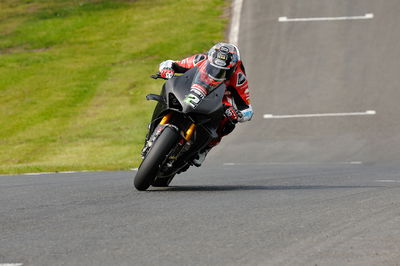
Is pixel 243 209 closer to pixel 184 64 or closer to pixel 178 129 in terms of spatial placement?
pixel 178 129

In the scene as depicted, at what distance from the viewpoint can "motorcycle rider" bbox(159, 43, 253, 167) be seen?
1128cm

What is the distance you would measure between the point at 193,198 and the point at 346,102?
59.4 feet

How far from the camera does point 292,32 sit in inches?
1314

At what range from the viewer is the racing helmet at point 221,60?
11352 mm

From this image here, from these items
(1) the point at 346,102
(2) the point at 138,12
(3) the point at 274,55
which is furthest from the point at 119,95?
(2) the point at 138,12

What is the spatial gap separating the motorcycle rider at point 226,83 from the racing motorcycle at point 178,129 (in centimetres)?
6

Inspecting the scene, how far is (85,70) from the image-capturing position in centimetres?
3347

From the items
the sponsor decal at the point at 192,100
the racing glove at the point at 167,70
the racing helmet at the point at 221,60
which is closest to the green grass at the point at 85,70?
the racing glove at the point at 167,70

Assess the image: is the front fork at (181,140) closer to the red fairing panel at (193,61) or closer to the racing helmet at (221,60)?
the racing helmet at (221,60)

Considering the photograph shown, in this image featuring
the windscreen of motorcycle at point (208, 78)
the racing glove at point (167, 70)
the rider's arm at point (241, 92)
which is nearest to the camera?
the windscreen of motorcycle at point (208, 78)

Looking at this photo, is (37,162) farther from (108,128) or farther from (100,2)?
(100,2)

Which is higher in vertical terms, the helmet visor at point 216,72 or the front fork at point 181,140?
the helmet visor at point 216,72

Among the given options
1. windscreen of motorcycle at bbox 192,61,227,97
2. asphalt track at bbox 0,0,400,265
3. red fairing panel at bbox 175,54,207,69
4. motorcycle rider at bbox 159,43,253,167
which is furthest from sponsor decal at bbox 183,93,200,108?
asphalt track at bbox 0,0,400,265

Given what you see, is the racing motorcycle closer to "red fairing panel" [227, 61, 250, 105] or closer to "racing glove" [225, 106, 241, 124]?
"racing glove" [225, 106, 241, 124]
